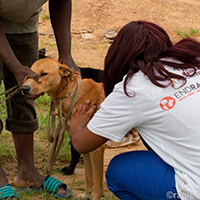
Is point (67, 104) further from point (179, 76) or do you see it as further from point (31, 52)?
point (179, 76)

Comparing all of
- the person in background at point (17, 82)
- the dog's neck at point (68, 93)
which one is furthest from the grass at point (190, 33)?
the dog's neck at point (68, 93)

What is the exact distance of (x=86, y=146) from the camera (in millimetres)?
2332

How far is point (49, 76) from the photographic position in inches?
117

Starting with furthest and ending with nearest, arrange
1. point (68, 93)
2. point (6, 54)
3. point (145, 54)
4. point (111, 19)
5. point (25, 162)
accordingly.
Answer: point (111, 19) < point (25, 162) < point (68, 93) < point (6, 54) < point (145, 54)

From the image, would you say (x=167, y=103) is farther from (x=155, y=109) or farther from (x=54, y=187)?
(x=54, y=187)

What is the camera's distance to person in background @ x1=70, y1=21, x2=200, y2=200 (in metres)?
2.12

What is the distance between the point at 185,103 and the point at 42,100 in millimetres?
3368

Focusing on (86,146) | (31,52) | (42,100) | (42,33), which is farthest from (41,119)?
(42,33)

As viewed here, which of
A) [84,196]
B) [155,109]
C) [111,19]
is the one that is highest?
[155,109]

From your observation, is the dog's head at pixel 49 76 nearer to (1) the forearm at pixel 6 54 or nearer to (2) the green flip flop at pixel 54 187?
(1) the forearm at pixel 6 54

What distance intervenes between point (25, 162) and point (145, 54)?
1.71 metres

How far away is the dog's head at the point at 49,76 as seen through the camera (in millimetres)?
2866

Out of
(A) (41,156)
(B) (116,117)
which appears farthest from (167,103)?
(A) (41,156)

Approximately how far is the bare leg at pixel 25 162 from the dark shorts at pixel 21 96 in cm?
8
